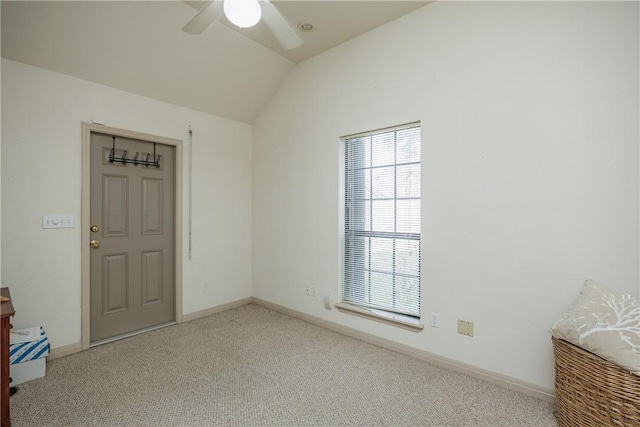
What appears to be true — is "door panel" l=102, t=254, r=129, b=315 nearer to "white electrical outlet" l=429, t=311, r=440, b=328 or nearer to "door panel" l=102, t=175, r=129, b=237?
"door panel" l=102, t=175, r=129, b=237

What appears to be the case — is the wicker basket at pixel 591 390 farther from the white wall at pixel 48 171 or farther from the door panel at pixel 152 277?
the white wall at pixel 48 171

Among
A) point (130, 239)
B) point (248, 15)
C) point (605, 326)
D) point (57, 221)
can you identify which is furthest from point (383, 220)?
point (57, 221)

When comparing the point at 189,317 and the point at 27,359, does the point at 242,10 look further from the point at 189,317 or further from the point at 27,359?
the point at 189,317

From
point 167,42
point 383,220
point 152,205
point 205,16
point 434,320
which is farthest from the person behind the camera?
point 152,205

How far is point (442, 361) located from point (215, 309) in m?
2.57

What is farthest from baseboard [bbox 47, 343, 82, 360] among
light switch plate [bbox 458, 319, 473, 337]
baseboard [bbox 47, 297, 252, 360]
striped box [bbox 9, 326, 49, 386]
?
light switch plate [bbox 458, 319, 473, 337]

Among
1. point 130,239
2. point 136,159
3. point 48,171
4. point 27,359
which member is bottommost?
point 27,359

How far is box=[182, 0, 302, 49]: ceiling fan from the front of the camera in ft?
5.19

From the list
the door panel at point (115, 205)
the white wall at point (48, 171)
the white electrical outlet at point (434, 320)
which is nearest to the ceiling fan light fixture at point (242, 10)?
the white wall at point (48, 171)

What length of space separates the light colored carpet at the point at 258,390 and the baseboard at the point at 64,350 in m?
0.07

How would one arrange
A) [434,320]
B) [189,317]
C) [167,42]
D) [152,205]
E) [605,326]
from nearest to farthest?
[605,326] → [434,320] → [167,42] → [152,205] → [189,317]

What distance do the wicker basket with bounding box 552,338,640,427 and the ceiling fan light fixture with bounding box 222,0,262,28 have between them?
2410mm

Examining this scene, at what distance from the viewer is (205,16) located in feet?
5.84

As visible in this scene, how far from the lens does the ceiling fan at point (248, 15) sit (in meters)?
1.58
